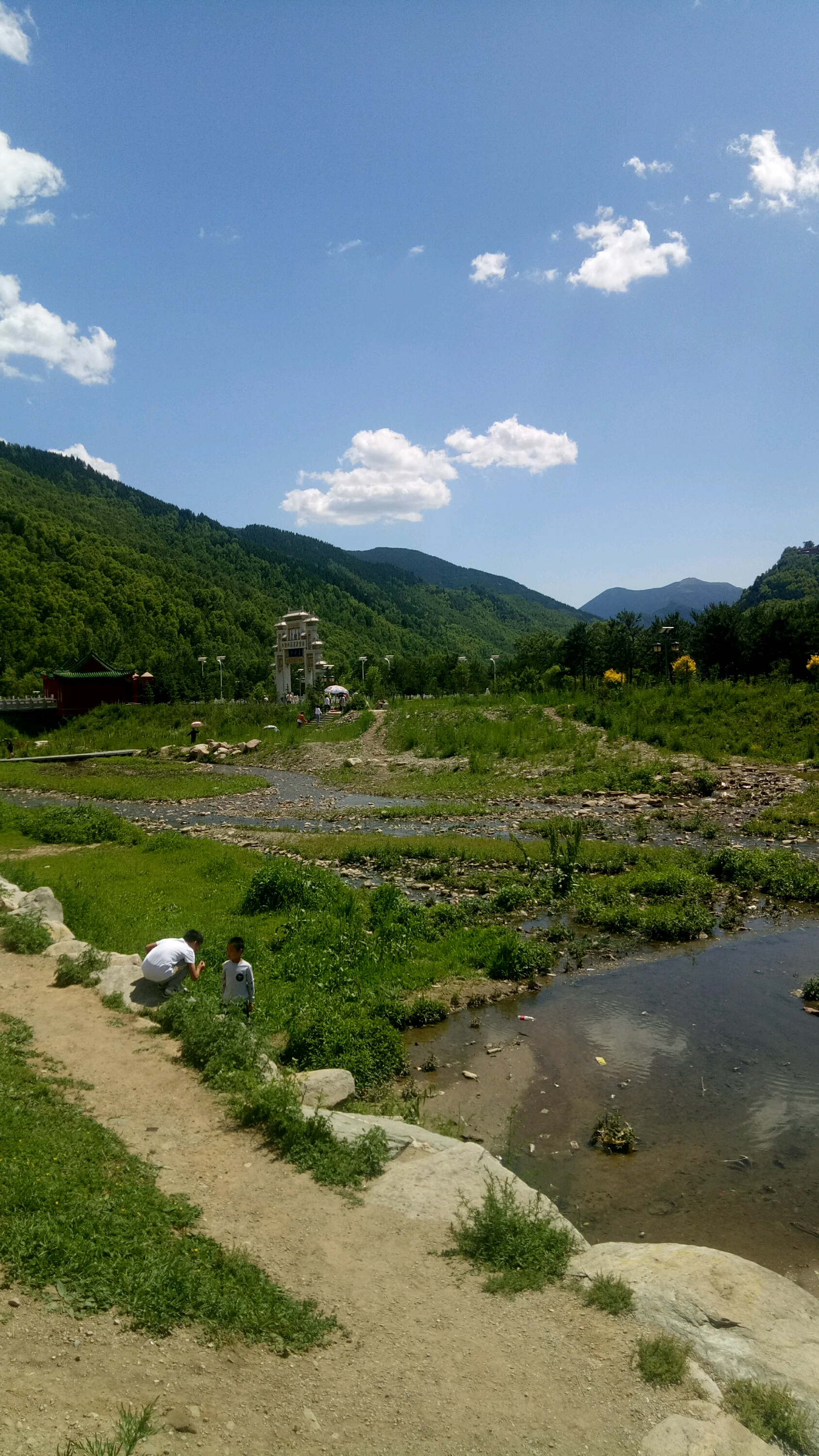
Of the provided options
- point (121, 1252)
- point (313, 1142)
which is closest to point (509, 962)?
point (313, 1142)

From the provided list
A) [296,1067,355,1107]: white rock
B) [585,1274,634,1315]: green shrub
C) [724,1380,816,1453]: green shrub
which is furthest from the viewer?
[296,1067,355,1107]: white rock

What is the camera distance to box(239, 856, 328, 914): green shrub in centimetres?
1644

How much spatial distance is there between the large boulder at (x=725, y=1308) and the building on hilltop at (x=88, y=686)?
69.0 metres

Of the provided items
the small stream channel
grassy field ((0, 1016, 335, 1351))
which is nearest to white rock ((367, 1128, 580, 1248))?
the small stream channel

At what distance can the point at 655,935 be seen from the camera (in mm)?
15797

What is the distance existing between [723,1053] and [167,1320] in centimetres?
873

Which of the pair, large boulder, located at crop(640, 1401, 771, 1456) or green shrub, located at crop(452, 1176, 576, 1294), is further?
green shrub, located at crop(452, 1176, 576, 1294)

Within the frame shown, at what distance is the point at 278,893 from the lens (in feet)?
54.5

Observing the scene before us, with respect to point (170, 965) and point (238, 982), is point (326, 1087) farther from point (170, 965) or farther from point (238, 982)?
point (170, 965)

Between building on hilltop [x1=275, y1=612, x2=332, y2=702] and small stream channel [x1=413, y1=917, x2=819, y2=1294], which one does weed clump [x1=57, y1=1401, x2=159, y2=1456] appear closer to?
small stream channel [x1=413, y1=917, x2=819, y2=1294]

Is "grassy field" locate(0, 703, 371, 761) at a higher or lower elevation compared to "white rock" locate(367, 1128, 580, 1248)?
higher

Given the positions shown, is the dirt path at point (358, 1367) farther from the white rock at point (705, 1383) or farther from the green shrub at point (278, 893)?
the green shrub at point (278, 893)

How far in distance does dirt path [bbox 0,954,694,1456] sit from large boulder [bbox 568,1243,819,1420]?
15.7 inches

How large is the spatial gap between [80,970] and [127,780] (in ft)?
110
